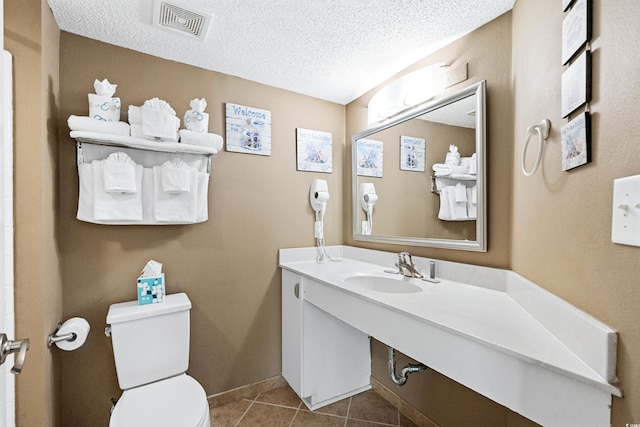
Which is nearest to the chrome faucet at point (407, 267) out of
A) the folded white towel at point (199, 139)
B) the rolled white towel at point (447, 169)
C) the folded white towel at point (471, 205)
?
the folded white towel at point (471, 205)

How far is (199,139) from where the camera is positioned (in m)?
1.59

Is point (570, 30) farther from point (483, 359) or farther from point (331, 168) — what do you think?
point (331, 168)

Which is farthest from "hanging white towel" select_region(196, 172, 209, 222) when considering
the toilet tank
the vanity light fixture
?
the vanity light fixture

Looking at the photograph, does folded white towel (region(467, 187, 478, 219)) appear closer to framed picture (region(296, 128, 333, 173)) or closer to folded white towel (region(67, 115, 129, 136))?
framed picture (region(296, 128, 333, 173))

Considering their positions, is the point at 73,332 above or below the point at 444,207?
below

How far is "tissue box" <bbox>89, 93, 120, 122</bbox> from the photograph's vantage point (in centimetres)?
137

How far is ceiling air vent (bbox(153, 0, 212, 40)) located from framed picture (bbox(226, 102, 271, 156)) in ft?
1.58

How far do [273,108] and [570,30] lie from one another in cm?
163

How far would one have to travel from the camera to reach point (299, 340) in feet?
5.98

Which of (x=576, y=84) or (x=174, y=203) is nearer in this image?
(x=576, y=84)

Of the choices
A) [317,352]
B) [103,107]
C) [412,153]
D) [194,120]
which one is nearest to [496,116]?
[412,153]

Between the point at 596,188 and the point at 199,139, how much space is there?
1.67 metres

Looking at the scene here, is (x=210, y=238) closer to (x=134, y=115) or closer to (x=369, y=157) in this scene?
(x=134, y=115)

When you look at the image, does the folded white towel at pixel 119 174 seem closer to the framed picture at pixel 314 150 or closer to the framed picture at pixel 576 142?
the framed picture at pixel 314 150
